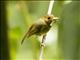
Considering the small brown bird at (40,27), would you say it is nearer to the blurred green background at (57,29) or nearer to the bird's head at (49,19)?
the bird's head at (49,19)

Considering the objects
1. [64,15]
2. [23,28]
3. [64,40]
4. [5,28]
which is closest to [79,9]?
[64,15]

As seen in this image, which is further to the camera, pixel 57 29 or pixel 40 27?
pixel 57 29

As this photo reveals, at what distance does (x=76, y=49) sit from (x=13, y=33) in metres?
0.37

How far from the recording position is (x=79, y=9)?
5.35 feet

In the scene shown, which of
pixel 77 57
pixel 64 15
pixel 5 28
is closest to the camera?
pixel 5 28

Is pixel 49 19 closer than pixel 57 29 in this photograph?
Answer: Yes

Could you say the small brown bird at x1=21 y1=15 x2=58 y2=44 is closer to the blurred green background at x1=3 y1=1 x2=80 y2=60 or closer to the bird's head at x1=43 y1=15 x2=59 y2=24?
the bird's head at x1=43 y1=15 x2=59 y2=24

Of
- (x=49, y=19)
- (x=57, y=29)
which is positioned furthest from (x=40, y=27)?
(x=57, y=29)

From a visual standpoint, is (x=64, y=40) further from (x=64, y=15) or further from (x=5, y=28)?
(x=5, y=28)

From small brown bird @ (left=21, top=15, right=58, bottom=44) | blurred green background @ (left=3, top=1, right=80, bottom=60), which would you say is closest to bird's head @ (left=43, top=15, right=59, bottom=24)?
small brown bird @ (left=21, top=15, right=58, bottom=44)

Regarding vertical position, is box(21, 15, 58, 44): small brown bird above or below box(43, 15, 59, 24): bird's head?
below

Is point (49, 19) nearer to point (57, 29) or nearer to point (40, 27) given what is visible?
point (40, 27)

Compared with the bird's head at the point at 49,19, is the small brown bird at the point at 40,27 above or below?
below

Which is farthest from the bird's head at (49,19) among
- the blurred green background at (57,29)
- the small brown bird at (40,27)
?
the blurred green background at (57,29)
